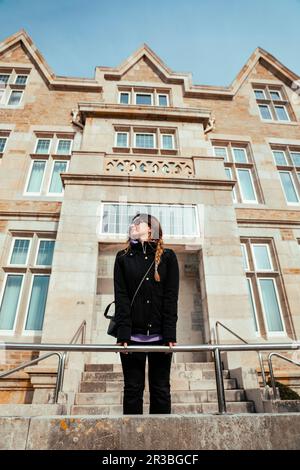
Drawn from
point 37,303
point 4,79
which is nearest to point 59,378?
point 37,303

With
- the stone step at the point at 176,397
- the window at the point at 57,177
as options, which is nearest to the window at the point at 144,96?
the window at the point at 57,177

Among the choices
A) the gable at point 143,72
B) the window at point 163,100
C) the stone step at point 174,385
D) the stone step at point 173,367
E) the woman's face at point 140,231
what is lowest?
the stone step at point 174,385

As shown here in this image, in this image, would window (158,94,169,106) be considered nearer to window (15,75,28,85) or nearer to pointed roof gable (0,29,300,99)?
pointed roof gable (0,29,300,99)

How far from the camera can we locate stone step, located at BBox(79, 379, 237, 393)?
14.8ft

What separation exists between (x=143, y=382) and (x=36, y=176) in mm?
8238

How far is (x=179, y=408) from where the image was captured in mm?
4031

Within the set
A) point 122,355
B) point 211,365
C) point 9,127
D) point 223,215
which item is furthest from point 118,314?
point 9,127

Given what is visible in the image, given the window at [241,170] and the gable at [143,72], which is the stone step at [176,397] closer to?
the window at [241,170]

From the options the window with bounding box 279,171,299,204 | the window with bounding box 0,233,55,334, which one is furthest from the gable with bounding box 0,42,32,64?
the window with bounding box 279,171,299,204

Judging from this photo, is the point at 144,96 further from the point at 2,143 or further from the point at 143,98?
the point at 2,143

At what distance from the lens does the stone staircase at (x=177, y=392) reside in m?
4.04

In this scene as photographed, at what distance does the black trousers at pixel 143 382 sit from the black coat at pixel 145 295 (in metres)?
0.14

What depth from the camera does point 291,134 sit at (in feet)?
35.0

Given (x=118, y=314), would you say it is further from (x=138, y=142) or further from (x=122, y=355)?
(x=138, y=142)
